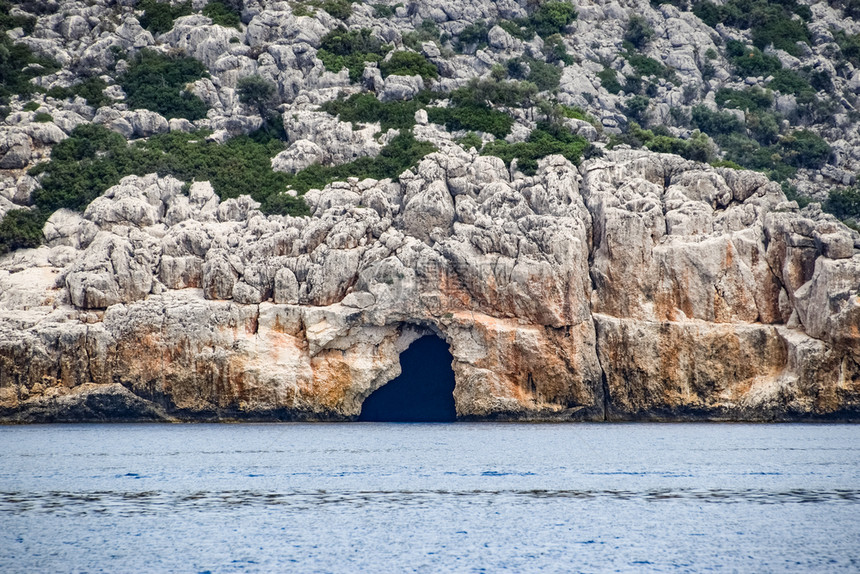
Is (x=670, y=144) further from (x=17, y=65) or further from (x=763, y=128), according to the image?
(x=17, y=65)

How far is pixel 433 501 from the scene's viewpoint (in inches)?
1203

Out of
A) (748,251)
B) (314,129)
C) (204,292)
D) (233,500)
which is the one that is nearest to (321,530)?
(233,500)

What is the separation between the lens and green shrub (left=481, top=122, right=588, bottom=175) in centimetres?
5766

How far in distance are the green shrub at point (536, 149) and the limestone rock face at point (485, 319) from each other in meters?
5.52

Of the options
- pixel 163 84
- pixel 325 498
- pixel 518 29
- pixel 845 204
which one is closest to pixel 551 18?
pixel 518 29

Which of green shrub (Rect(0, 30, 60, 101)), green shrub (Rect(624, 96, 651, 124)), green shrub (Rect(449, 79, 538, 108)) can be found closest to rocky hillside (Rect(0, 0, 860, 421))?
green shrub (Rect(449, 79, 538, 108))

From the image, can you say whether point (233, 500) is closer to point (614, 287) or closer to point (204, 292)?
point (204, 292)

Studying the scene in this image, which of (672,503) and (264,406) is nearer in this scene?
(672,503)

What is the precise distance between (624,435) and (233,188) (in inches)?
1044

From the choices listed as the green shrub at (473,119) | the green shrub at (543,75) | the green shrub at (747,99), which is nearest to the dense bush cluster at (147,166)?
the green shrub at (473,119)

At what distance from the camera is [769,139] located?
257ft

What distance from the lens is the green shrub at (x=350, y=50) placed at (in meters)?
70.5

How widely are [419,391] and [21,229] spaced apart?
24161 millimetres

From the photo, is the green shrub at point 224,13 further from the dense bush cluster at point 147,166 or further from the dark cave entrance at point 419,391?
the dark cave entrance at point 419,391
